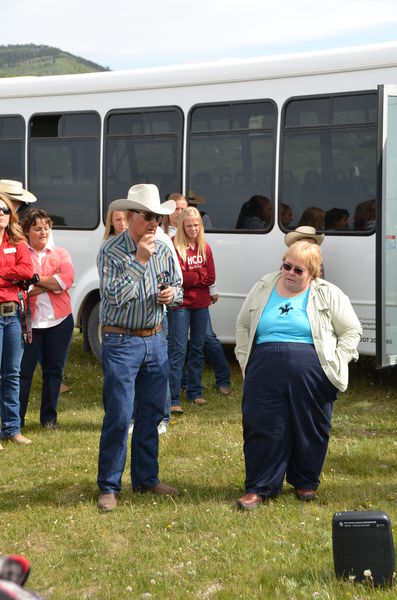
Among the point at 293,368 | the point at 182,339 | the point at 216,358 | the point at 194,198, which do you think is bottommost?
the point at 216,358

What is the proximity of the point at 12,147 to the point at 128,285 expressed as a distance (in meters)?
6.64

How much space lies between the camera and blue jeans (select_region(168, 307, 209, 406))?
857 centimetres

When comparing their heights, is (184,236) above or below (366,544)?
Result: above

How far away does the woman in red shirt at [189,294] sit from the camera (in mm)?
8547

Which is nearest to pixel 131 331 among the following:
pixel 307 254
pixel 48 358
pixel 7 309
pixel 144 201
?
pixel 144 201

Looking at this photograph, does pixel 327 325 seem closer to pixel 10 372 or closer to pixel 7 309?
pixel 7 309

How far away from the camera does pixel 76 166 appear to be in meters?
11.2

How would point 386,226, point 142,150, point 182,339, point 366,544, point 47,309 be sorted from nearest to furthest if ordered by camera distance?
point 366,544
point 47,309
point 386,226
point 182,339
point 142,150

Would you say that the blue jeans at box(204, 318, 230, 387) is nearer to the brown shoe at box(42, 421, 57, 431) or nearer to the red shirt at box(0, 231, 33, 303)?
the brown shoe at box(42, 421, 57, 431)

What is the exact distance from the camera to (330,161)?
938 cm

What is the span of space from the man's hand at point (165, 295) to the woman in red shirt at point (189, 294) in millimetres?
2723

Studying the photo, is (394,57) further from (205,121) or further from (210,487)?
(210,487)

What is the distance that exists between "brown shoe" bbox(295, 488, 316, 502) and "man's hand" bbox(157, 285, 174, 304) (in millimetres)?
1454

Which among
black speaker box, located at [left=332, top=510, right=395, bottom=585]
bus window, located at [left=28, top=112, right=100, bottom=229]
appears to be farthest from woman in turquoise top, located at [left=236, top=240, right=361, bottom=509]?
bus window, located at [left=28, top=112, right=100, bottom=229]
